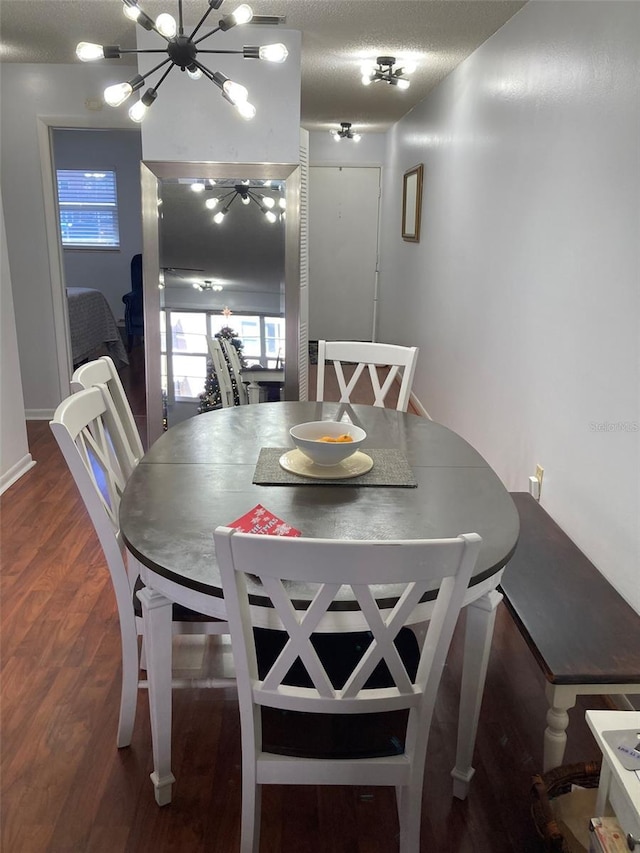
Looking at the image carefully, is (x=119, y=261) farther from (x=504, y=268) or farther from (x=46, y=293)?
(x=504, y=268)

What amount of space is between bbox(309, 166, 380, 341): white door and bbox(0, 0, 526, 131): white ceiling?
259 centimetres

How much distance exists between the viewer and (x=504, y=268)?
9.68 feet

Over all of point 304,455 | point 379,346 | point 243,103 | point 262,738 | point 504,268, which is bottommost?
point 262,738

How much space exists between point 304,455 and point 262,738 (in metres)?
0.82

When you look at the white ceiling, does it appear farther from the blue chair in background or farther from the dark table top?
the blue chair in background

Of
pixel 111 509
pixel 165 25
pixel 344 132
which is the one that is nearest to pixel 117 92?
pixel 165 25

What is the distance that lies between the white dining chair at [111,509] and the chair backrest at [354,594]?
401mm

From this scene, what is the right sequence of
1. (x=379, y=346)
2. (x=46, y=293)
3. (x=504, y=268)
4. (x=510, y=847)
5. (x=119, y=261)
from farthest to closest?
(x=119, y=261) → (x=46, y=293) → (x=504, y=268) → (x=379, y=346) → (x=510, y=847)

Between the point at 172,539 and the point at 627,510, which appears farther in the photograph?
the point at 627,510

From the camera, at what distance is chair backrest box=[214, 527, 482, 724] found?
3.25 feet

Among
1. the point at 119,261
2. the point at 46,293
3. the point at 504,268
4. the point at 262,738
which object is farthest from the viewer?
the point at 119,261

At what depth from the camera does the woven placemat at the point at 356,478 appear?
1726 millimetres

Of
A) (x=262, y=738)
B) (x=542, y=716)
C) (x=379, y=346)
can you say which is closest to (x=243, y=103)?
(x=379, y=346)

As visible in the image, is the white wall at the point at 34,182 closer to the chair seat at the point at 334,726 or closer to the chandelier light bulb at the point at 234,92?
the chandelier light bulb at the point at 234,92
